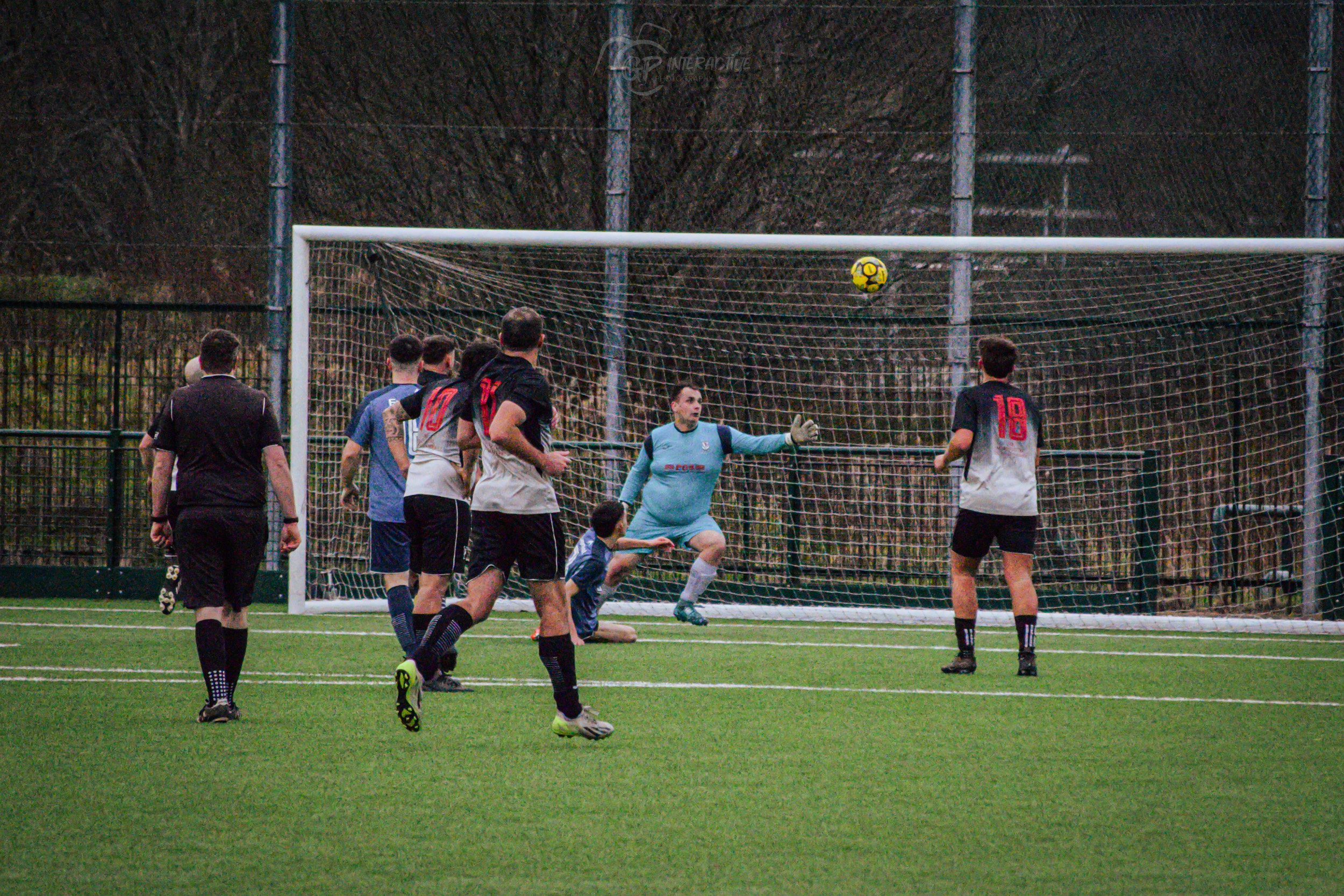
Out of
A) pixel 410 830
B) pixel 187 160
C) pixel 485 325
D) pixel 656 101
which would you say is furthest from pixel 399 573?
pixel 187 160

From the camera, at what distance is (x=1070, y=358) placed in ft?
42.9

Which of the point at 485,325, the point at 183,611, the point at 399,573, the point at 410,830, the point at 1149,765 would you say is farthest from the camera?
the point at 485,325

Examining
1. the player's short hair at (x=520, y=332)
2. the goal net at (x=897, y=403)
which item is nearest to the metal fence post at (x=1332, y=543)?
the goal net at (x=897, y=403)

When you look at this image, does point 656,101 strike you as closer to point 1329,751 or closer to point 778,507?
point 778,507

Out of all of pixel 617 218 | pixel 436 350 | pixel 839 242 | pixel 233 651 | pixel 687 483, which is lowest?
pixel 233 651

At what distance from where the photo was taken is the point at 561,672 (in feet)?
21.5

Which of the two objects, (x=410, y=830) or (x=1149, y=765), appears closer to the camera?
(x=410, y=830)

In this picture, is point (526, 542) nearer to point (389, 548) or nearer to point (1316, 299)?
point (389, 548)

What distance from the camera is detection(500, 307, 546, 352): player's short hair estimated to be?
6.57 meters

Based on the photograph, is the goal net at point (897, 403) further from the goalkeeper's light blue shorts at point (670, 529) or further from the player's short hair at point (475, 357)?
the player's short hair at point (475, 357)

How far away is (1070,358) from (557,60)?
206 inches

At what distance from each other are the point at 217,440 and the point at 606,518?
317 cm

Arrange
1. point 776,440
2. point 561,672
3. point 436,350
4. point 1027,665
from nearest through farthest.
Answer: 1. point 561,672
2. point 436,350
3. point 1027,665
4. point 776,440

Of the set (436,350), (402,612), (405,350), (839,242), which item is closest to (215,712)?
(402,612)
